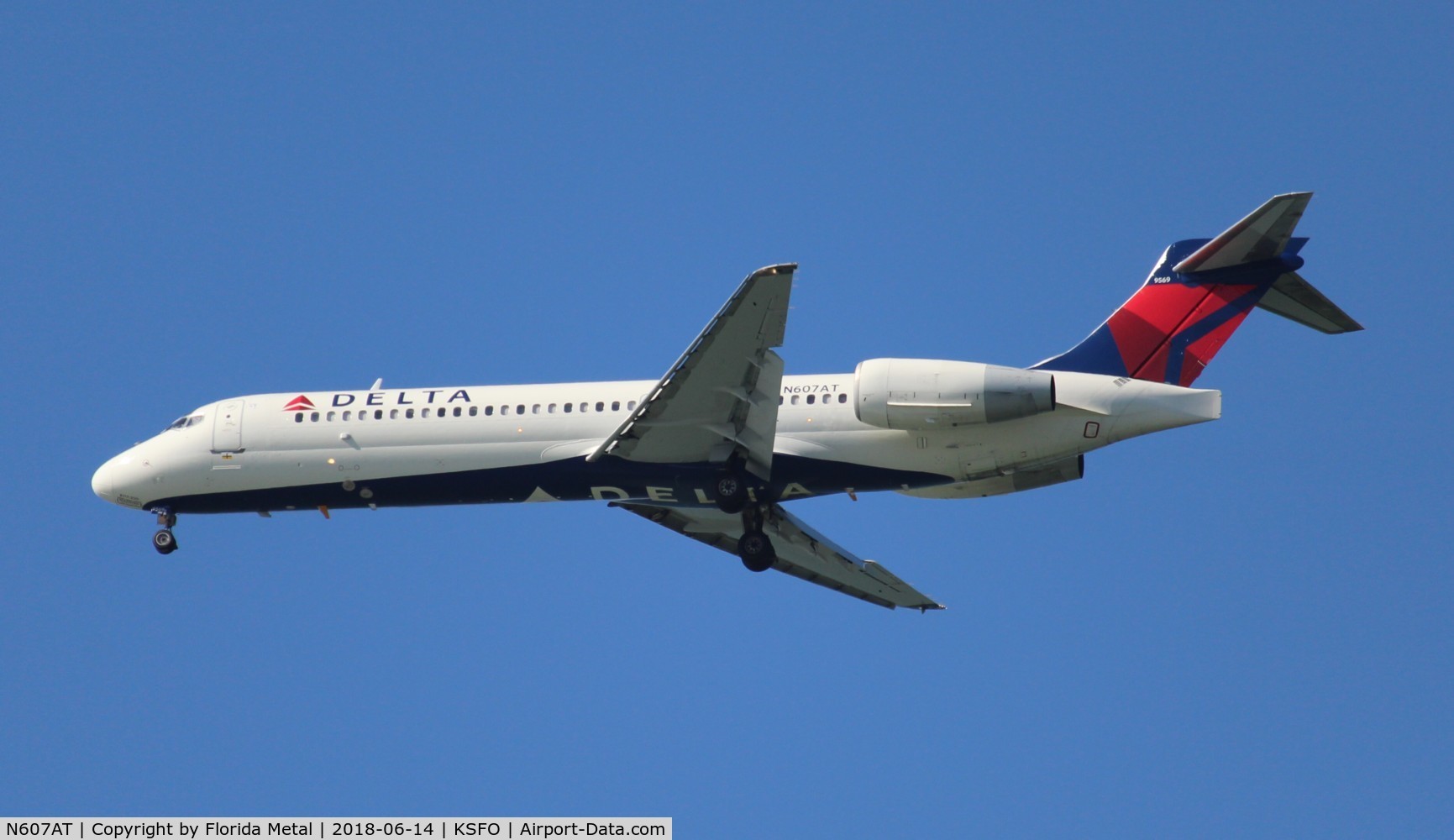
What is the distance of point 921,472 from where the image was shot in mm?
27172

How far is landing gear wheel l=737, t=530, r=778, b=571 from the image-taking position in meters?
29.1

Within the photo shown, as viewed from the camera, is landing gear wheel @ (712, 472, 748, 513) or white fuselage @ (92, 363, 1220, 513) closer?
white fuselage @ (92, 363, 1220, 513)

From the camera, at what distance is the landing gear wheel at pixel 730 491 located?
1079 inches

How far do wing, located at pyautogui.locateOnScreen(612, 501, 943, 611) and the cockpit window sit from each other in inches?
323

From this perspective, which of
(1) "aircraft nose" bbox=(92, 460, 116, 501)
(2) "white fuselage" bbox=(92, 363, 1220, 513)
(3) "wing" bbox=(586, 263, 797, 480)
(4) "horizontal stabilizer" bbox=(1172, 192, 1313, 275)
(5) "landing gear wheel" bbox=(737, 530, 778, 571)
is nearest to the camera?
(3) "wing" bbox=(586, 263, 797, 480)

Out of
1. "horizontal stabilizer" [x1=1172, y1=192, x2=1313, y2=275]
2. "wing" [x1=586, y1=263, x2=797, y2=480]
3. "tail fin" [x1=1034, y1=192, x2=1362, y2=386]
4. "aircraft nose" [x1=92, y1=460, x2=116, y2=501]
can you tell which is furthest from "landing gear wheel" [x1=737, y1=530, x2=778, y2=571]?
"aircraft nose" [x1=92, y1=460, x2=116, y2=501]

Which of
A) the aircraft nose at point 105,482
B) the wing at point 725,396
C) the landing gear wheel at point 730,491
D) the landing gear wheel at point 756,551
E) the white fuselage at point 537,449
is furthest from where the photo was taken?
the aircraft nose at point 105,482

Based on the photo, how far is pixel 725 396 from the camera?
26.4m

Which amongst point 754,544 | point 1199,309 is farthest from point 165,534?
point 1199,309

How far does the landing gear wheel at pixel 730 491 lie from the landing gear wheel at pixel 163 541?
10557 mm

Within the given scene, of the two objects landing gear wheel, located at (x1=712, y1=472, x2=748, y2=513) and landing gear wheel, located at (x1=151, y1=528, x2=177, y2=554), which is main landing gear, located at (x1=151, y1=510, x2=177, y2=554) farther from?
landing gear wheel, located at (x1=712, y1=472, x2=748, y2=513)

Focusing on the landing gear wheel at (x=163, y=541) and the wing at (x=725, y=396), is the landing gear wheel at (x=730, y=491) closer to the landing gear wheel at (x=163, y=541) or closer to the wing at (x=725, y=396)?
the wing at (x=725, y=396)

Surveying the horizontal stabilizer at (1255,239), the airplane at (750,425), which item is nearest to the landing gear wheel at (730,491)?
the airplane at (750,425)

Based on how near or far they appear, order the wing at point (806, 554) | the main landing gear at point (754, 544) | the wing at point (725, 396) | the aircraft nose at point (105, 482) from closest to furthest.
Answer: the wing at point (725, 396) < the main landing gear at point (754, 544) < the aircraft nose at point (105, 482) < the wing at point (806, 554)
